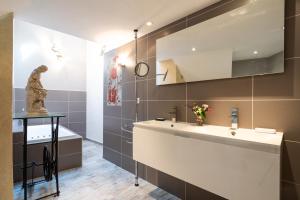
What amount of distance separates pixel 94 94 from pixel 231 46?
12.6 ft

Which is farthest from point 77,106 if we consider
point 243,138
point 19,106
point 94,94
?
point 243,138

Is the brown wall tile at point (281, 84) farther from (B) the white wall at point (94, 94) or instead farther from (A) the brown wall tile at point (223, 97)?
(B) the white wall at point (94, 94)

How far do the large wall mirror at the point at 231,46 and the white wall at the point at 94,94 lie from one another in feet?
8.90

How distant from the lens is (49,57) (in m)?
4.27

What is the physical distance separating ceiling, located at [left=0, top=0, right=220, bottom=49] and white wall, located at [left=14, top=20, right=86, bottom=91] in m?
2.32

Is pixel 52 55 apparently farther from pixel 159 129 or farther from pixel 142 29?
pixel 159 129

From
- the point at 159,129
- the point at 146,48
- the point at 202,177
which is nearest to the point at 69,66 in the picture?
the point at 146,48

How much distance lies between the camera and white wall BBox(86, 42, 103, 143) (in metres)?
4.34

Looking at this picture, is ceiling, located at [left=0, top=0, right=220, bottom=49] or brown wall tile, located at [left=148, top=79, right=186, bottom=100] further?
brown wall tile, located at [left=148, top=79, right=186, bottom=100]

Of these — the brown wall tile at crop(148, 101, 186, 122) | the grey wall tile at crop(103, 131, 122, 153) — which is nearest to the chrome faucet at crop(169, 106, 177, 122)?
the brown wall tile at crop(148, 101, 186, 122)

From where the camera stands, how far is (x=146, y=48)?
245cm

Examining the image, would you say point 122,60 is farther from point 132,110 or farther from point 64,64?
point 64,64

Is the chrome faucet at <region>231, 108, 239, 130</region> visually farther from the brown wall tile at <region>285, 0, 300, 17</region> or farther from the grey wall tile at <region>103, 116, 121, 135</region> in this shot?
the grey wall tile at <region>103, 116, 121, 135</region>

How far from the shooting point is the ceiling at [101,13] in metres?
1.69
